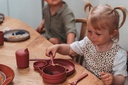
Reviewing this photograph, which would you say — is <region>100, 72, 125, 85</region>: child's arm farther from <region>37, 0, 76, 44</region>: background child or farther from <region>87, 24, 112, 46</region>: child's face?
<region>37, 0, 76, 44</region>: background child

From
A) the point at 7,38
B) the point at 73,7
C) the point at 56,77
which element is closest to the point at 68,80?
the point at 56,77

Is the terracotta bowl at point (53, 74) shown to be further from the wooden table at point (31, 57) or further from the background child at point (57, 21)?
Result: the background child at point (57, 21)

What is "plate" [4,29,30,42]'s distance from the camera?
68.6 inches

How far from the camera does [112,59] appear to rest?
4.72 ft

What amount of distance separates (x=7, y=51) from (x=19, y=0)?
2163mm

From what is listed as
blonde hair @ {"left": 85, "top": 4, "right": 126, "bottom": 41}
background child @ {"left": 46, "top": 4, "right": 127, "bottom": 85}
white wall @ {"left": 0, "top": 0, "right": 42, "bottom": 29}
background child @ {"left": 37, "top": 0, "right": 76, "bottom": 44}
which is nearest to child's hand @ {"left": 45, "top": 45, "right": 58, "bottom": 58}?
background child @ {"left": 46, "top": 4, "right": 127, "bottom": 85}

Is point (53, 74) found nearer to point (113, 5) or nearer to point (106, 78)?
point (106, 78)

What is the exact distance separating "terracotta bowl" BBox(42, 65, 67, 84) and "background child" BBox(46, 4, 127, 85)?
219 mm

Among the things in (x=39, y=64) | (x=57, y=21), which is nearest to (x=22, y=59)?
(x=39, y=64)

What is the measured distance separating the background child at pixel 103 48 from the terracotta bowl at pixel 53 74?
219mm

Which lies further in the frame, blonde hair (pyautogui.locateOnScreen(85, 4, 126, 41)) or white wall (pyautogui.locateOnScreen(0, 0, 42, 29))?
white wall (pyautogui.locateOnScreen(0, 0, 42, 29))

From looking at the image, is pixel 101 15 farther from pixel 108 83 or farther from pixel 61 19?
pixel 61 19

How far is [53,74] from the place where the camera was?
1.20m

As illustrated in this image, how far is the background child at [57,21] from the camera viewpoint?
2.10 metres
